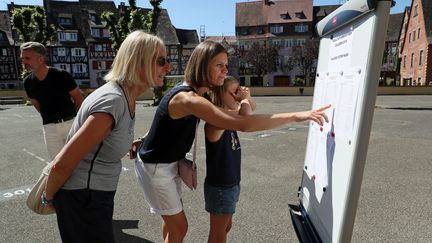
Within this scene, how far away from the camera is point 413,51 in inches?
1841

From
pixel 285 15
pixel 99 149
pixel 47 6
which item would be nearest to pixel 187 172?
pixel 99 149

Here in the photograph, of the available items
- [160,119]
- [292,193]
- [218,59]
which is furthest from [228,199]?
[292,193]

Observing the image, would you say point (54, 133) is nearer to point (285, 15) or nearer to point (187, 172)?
point (187, 172)

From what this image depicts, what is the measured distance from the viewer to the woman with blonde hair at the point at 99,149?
1857 millimetres

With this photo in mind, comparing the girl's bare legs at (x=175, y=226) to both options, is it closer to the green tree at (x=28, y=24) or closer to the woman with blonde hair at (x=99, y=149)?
the woman with blonde hair at (x=99, y=149)

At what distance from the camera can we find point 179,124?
7.55 ft

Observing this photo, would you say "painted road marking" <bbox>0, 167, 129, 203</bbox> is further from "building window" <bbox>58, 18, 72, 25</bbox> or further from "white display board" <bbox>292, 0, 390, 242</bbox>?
"building window" <bbox>58, 18, 72, 25</bbox>

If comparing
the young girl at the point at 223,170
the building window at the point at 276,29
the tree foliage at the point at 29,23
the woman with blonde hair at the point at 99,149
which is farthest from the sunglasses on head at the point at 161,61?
the building window at the point at 276,29

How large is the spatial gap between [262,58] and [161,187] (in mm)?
54273

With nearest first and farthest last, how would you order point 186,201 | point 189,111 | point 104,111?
point 104,111, point 189,111, point 186,201

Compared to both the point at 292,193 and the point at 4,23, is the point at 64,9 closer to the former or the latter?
the point at 4,23

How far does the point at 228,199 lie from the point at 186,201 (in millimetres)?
2368

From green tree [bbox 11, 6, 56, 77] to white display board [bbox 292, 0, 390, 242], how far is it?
27418mm

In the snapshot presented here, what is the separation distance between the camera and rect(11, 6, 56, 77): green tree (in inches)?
1030
